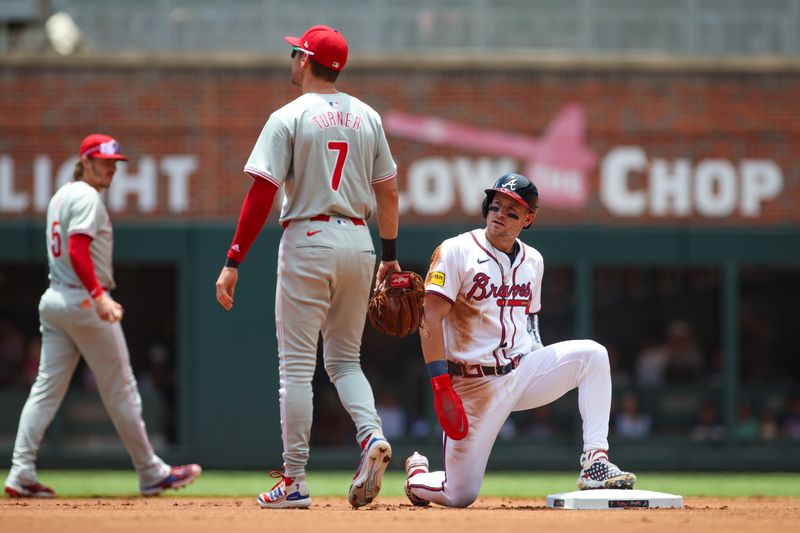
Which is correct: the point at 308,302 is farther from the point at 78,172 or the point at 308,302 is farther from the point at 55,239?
the point at 78,172

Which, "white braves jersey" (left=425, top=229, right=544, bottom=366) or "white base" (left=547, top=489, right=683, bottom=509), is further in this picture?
"white braves jersey" (left=425, top=229, right=544, bottom=366)

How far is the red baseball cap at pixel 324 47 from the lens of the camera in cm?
584

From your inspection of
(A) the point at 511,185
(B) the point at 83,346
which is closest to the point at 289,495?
(A) the point at 511,185

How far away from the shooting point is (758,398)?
1258 centimetres

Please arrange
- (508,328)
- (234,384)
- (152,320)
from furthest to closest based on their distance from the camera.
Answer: (152,320) → (234,384) → (508,328)

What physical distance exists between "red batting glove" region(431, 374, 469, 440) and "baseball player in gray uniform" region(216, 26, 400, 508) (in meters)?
0.33

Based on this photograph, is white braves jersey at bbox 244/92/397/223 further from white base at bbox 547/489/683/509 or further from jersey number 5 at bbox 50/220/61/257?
jersey number 5 at bbox 50/220/61/257

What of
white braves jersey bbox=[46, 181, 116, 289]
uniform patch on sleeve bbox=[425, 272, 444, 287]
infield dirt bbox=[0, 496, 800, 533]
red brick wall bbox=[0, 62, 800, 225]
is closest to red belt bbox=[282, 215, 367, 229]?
uniform patch on sleeve bbox=[425, 272, 444, 287]

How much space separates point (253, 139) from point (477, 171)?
2.28 m

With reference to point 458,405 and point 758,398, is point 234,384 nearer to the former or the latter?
point 758,398

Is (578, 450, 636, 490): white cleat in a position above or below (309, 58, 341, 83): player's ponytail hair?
below

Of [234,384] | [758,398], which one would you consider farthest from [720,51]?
[234,384]

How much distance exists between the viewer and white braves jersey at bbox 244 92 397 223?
18.7 feet

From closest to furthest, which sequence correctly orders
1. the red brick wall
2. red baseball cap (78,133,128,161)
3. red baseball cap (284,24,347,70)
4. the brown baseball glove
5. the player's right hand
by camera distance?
the player's right hand, red baseball cap (284,24,347,70), the brown baseball glove, red baseball cap (78,133,128,161), the red brick wall
